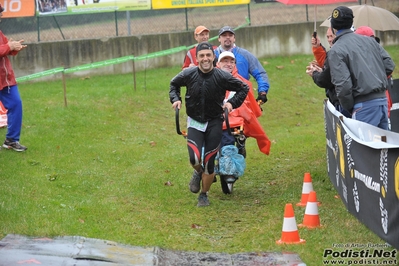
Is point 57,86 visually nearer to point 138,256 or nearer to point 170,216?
point 170,216

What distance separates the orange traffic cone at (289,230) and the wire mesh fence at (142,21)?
49.4 ft

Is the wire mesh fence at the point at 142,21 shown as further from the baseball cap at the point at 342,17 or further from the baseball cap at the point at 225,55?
the baseball cap at the point at 342,17

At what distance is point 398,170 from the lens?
22.0 ft

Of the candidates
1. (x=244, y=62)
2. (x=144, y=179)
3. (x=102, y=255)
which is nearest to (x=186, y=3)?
(x=244, y=62)

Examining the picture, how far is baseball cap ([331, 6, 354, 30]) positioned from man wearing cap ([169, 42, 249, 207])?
1.45 metres

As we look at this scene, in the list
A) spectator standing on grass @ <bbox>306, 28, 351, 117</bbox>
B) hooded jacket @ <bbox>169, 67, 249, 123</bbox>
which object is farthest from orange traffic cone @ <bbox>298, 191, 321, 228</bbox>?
hooded jacket @ <bbox>169, 67, 249, 123</bbox>

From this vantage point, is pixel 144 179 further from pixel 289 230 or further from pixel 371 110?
pixel 289 230

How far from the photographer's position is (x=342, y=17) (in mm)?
9508

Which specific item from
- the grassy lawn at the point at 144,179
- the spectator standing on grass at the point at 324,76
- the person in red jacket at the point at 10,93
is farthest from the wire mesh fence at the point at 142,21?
the spectator standing on grass at the point at 324,76

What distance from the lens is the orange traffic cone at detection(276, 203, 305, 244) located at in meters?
7.97

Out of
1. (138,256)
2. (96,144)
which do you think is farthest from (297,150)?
(138,256)

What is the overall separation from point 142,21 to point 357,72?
1456 cm

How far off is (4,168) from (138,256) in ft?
15.0

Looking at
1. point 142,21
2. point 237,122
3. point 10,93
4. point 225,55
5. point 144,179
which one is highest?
point 225,55
